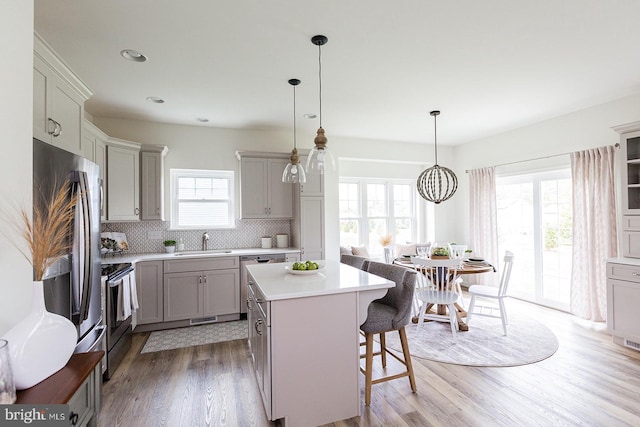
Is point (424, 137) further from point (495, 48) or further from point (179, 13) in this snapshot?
point (179, 13)

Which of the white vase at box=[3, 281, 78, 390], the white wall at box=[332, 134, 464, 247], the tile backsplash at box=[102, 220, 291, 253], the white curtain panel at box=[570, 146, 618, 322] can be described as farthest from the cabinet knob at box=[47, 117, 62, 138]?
the white curtain panel at box=[570, 146, 618, 322]

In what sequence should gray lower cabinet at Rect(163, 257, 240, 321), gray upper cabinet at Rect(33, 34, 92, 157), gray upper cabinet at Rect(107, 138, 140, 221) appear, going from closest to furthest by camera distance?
gray upper cabinet at Rect(33, 34, 92, 157)
gray upper cabinet at Rect(107, 138, 140, 221)
gray lower cabinet at Rect(163, 257, 240, 321)

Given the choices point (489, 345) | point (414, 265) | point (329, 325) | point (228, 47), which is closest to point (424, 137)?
point (414, 265)

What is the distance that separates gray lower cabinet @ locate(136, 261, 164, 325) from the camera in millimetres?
3625

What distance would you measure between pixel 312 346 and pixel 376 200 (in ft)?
13.6

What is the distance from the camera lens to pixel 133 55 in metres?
2.48

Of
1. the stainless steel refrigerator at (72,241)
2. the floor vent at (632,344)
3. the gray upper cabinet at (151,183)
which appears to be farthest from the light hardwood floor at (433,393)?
the gray upper cabinet at (151,183)

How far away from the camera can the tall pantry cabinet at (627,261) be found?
3.00 m

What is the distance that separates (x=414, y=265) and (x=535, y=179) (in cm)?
253

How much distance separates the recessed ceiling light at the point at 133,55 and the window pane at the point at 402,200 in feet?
15.1

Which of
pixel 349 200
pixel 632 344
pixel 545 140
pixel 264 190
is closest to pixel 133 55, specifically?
pixel 264 190

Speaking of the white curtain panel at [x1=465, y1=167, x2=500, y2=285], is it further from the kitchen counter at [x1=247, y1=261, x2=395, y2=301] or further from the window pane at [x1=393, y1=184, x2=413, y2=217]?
the kitchen counter at [x1=247, y1=261, x2=395, y2=301]

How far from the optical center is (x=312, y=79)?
2.97m

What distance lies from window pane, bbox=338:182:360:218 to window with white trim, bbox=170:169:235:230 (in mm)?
1970
